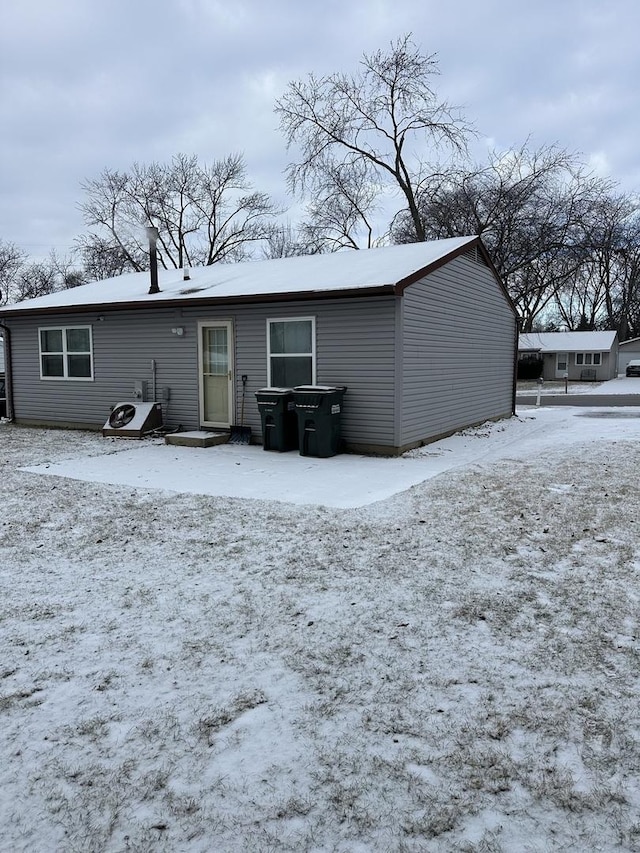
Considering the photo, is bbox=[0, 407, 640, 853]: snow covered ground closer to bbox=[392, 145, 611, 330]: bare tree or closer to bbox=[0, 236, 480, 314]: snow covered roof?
bbox=[0, 236, 480, 314]: snow covered roof

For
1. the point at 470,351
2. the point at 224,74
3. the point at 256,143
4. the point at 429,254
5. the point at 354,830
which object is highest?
the point at 256,143

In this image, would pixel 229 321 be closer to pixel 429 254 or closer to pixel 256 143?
pixel 429 254

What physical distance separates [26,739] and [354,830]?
1361mm

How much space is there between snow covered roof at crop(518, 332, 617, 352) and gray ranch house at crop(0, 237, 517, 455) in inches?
953

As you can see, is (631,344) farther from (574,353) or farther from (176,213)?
(176,213)

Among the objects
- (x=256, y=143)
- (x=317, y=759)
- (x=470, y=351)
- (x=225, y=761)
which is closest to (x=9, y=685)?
(x=225, y=761)

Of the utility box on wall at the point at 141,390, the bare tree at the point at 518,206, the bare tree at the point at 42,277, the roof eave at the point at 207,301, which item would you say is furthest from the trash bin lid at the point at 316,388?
the bare tree at the point at 42,277

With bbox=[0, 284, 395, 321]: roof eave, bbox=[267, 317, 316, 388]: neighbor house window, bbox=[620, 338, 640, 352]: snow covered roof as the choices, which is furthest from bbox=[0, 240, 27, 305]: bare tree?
bbox=[620, 338, 640, 352]: snow covered roof

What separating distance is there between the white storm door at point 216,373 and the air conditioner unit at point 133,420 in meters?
0.92

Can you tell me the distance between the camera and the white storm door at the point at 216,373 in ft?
35.3

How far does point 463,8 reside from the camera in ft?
43.4

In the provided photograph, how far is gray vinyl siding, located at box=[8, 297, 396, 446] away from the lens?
30.5 ft

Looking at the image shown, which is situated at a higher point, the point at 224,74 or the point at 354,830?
the point at 224,74

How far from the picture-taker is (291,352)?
32.9 feet
